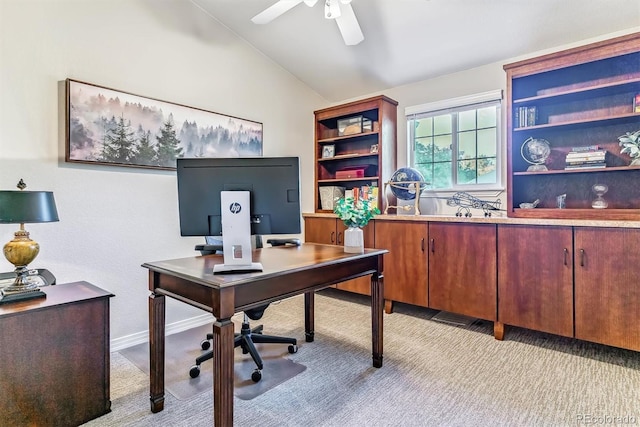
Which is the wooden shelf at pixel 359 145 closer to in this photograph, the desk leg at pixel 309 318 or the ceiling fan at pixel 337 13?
the ceiling fan at pixel 337 13

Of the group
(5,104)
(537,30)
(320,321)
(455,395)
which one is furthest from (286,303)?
(537,30)

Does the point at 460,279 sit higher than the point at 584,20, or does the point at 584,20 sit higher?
the point at 584,20

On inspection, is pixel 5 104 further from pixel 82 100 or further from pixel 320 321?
pixel 320 321

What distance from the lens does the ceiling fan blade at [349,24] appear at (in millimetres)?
2111

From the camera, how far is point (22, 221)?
1600mm

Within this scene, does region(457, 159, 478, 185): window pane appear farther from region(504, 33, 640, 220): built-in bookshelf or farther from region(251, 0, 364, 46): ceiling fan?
region(251, 0, 364, 46): ceiling fan

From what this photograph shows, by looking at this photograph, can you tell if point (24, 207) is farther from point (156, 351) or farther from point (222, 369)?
point (222, 369)

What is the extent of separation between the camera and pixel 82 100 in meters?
2.30

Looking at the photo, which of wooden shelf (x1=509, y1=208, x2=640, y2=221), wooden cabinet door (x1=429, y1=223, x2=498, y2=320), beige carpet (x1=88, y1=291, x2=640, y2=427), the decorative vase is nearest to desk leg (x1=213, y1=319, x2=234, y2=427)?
beige carpet (x1=88, y1=291, x2=640, y2=427)

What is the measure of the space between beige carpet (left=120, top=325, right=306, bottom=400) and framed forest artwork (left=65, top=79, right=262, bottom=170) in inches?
55.7

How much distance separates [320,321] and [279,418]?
1.38 metres

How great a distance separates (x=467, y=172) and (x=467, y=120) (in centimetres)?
51

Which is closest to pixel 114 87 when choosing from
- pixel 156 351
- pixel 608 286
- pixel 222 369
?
pixel 156 351

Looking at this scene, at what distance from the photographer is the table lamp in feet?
5.16
